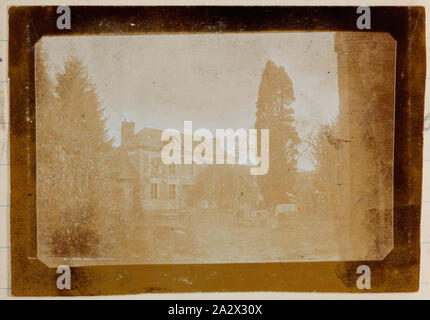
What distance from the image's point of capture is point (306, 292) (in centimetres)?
225

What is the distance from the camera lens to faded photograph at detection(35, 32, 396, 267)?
222 cm

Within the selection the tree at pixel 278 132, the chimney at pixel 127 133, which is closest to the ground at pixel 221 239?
the tree at pixel 278 132

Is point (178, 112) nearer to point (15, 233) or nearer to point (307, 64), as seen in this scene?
point (307, 64)

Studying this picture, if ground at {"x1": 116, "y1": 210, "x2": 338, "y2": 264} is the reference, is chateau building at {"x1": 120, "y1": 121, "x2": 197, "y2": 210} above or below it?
above

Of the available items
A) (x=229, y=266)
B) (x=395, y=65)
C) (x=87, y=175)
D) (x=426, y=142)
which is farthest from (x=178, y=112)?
(x=426, y=142)

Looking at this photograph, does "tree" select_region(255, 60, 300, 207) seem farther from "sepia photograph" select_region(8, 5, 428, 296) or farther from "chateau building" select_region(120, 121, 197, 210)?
"chateau building" select_region(120, 121, 197, 210)

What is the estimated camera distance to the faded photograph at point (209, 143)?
222 cm

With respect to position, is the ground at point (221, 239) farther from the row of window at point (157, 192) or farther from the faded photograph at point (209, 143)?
the row of window at point (157, 192)

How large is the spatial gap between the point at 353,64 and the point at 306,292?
1733 millimetres

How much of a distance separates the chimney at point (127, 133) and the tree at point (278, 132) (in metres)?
0.93

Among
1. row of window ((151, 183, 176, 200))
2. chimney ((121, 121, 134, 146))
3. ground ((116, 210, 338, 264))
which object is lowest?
ground ((116, 210, 338, 264))

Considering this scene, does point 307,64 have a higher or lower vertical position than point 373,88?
higher

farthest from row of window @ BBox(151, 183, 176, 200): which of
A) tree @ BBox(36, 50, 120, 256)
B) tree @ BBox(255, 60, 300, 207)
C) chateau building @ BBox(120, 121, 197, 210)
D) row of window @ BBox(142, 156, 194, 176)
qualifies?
tree @ BBox(255, 60, 300, 207)

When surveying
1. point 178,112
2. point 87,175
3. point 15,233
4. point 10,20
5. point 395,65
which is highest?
point 10,20
